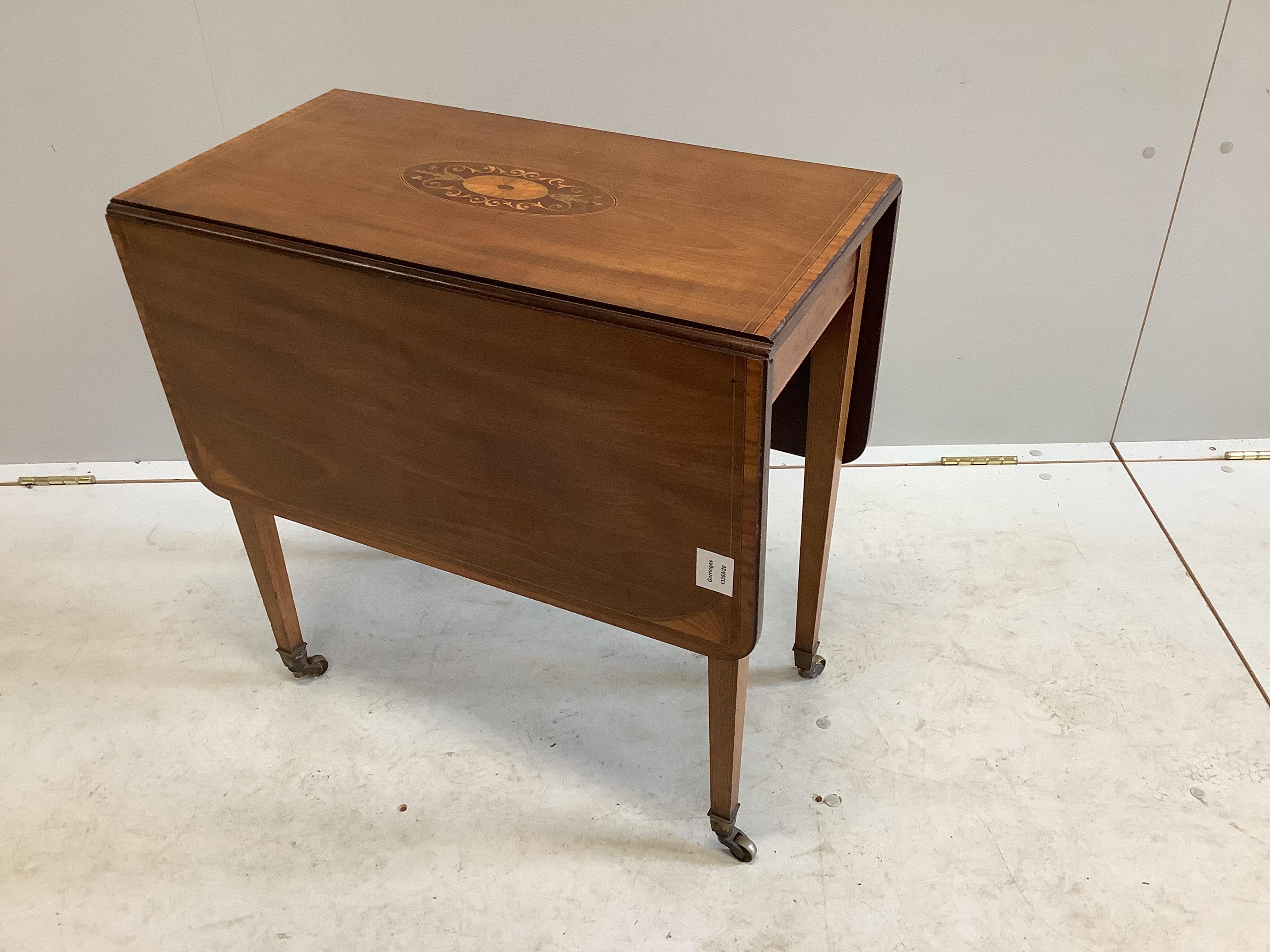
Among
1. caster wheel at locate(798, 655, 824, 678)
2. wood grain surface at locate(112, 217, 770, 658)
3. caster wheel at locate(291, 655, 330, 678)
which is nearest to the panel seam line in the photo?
caster wheel at locate(798, 655, 824, 678)

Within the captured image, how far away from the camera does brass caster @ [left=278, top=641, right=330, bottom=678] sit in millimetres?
1786

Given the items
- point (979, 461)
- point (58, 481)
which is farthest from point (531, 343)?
point (58, 481)

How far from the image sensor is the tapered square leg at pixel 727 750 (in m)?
1.35

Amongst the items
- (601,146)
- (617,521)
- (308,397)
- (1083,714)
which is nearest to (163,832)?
(308,397)

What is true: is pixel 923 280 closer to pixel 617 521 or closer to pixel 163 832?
pixel 617 521

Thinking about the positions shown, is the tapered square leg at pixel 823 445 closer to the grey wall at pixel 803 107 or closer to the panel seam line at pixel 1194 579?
the grey wall at pixel 803 107

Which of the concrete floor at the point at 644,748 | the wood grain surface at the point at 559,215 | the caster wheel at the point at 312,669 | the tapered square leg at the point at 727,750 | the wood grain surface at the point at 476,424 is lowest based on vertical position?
the concrete floor at the point at 644,748

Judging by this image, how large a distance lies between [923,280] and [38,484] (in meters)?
1.88

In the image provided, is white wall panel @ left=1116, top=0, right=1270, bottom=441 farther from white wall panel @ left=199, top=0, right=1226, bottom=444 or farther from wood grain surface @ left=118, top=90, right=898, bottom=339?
wood grain surface @ left=118, top=90, right=898, bottom=339

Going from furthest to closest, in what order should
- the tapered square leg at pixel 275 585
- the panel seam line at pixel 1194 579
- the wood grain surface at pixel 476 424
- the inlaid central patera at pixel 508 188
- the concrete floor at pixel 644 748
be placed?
1. the panel seam line at pixel 1194 579
2. the tapered square leg at pixel 275 585
3. the concrete floor at pixel 644 748
4. the inlaid central patera at pixel 508 188
5. the wood grain surface at pixel 476 424

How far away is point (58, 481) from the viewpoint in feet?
7.40

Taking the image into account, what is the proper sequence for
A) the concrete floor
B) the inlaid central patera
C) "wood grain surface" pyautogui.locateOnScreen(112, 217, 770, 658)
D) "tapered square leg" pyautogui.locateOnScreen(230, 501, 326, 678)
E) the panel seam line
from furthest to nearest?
the panel seam line < "tapered square leg" pyautogui.locateOnScreen(230, 501, 326, 678) < the concrete floor < the inlaid central patera < "wood grain surface" pyautogui.locateOnScreen(112, 217, 770, 658)

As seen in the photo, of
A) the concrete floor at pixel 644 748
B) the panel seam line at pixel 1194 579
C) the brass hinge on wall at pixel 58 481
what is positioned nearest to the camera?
the concrete floor at pixel 644 748

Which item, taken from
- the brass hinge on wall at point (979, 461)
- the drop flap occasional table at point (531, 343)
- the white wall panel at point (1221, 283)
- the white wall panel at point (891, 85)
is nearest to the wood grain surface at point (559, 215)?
the drop flap occasional table at point (531, 343)
